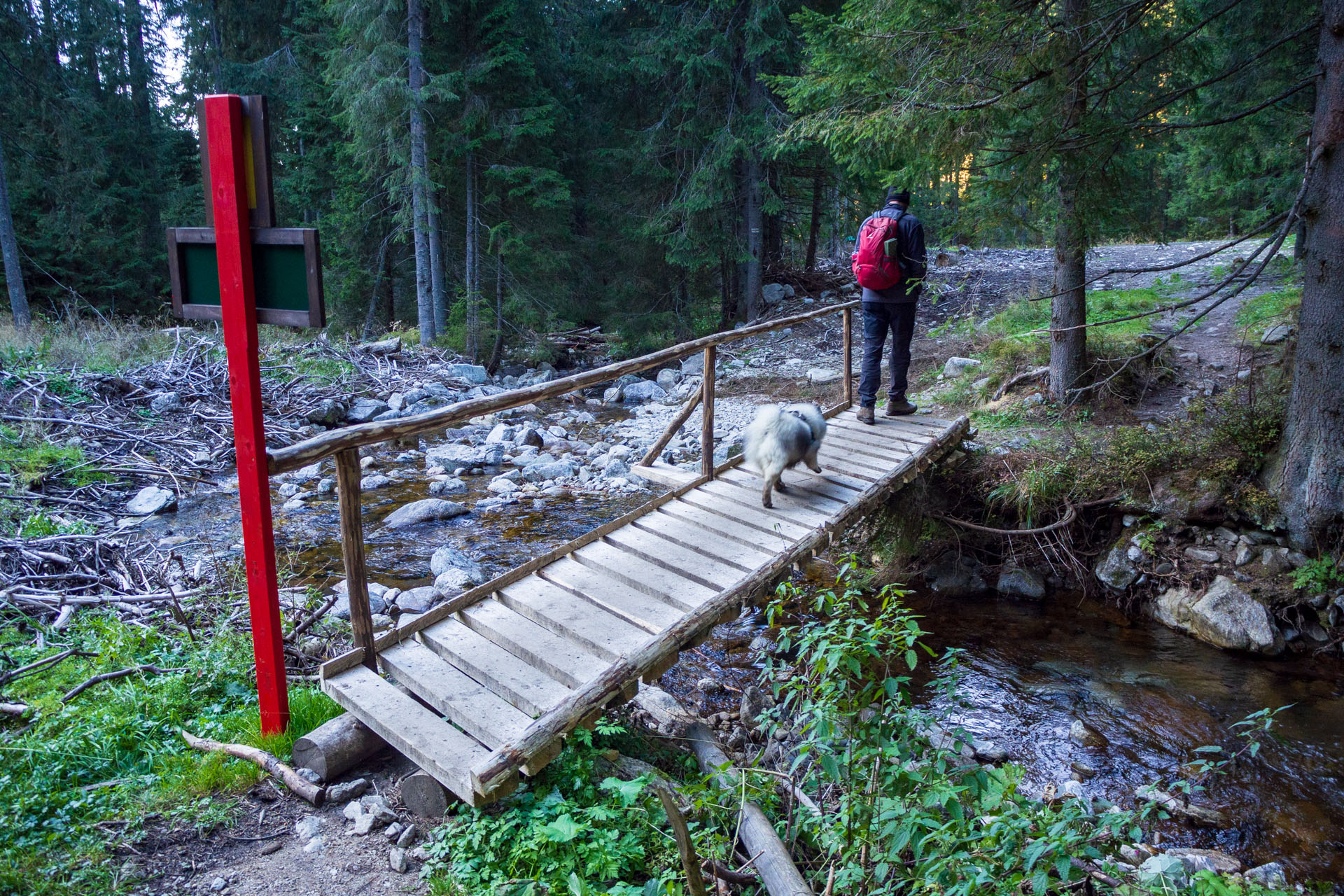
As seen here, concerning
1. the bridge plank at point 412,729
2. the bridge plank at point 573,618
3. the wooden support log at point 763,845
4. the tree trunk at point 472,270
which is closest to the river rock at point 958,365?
the bridge plank at point 573,618

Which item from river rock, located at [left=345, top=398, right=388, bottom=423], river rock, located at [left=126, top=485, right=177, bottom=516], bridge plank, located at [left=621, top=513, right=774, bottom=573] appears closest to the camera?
bridge plank, located at [left=621, top=513, right=774, bottom=573]

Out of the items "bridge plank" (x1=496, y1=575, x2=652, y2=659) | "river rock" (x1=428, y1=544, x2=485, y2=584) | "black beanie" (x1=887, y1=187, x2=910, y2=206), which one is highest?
"black beanie" (x1=887, y1=187, x2=910, y2=206)

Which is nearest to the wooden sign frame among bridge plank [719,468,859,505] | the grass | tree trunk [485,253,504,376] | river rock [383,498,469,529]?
the grass

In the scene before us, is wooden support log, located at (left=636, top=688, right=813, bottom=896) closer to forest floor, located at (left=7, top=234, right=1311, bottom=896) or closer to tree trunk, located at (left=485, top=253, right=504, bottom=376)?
forest floor, located at (left=7, top=234, right=1311, bottom=896)

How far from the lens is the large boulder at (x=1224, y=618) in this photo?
19.5 feet

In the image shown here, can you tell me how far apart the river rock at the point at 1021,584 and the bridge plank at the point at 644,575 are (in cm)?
396

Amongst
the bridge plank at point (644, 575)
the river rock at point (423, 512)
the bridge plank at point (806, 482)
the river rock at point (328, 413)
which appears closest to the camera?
the bridge plank at point (644, 575)

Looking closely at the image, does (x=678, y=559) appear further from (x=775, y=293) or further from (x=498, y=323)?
(x=775, y=293)

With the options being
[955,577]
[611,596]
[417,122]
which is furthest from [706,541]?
[417,122]

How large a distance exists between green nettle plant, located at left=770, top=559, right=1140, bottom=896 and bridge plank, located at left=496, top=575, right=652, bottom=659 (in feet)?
3.66

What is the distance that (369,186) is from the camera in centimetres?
1906

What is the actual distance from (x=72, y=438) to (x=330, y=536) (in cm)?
385

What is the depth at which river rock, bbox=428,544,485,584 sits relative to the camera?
724 centimetres

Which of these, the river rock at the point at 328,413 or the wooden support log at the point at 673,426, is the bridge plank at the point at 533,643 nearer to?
the wooden support log at the point at 673,426
